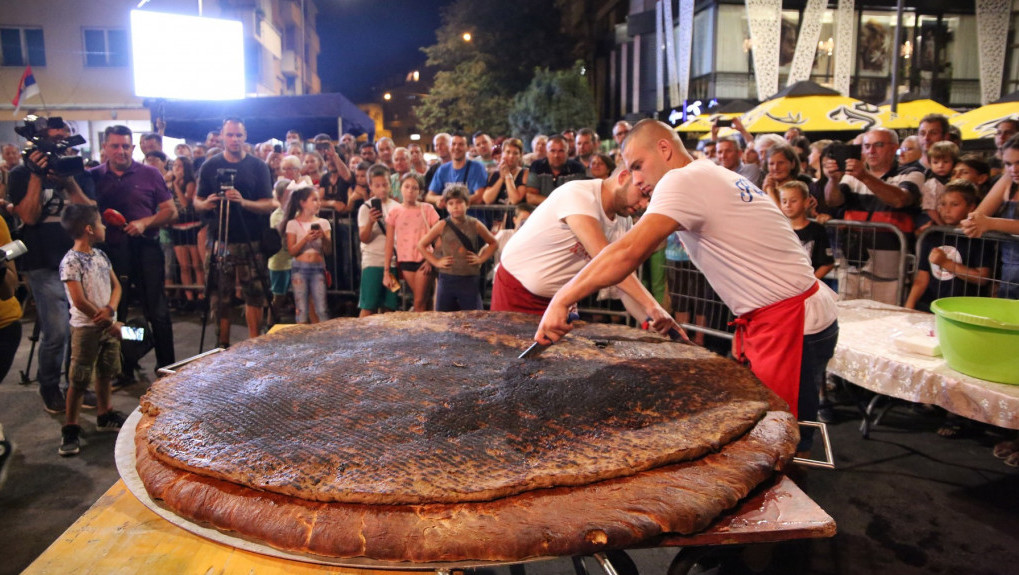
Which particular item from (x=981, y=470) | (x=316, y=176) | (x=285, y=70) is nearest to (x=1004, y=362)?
(x=981, y=470)

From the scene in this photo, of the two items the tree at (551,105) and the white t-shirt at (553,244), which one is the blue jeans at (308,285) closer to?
the white t-shirt at (553,244)

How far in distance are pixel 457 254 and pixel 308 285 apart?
172 centimetres

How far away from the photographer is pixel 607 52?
1345 inches

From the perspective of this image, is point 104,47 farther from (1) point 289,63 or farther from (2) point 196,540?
(2) point 196,540

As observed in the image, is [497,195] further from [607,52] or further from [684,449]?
[607,52]

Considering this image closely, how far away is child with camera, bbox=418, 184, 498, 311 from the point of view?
5781 millimetres

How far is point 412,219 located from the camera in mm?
6375

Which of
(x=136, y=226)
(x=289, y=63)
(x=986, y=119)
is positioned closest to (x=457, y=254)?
(x=136, y=226)

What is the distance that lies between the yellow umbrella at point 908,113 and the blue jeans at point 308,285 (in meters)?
8.72

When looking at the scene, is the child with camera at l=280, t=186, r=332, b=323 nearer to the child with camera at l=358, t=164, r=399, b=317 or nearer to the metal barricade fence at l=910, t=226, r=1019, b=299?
the child with camera at l=358, t=164, r=399, b=317

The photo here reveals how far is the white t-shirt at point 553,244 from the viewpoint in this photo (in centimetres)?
324

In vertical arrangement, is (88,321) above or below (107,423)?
above

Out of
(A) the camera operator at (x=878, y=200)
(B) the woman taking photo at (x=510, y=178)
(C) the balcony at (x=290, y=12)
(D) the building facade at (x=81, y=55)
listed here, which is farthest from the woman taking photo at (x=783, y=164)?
(C) the balcony at (x=290, y=12)

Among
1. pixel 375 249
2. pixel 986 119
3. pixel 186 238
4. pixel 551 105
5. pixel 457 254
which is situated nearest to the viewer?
pixel 457 254
